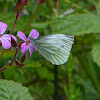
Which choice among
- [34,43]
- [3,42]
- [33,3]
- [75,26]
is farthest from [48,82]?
[3,42]

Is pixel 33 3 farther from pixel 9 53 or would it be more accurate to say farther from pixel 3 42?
pixel 3 42

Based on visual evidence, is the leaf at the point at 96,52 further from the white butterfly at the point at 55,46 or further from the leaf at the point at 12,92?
the leaf at the point at 12,92

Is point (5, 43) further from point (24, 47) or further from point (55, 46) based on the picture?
point (55, 46)

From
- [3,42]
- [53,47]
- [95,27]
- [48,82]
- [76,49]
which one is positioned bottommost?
[48,82]

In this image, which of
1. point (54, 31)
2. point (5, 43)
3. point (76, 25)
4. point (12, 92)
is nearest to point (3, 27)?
point (5, 43)

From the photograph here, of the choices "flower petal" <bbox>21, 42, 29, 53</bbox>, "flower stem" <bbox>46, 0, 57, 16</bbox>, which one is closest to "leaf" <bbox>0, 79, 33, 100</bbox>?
"flower petal" <bbox>21, 42, 29, 53</bbox>

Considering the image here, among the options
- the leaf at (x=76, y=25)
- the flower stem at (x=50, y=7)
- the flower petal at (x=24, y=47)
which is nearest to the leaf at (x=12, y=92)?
the flower petal at (x=24, y=47)

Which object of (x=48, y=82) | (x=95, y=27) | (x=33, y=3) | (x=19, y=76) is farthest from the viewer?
(x=48, y=82)
